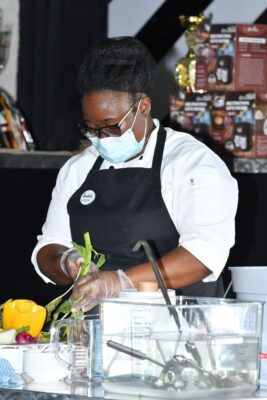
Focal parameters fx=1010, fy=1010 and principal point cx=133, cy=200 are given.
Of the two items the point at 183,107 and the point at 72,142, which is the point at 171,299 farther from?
the point at 72,142

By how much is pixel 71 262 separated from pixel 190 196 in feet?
1.09

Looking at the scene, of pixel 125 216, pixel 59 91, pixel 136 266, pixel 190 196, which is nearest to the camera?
pixel 136 266

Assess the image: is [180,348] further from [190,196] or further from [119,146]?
[119,146]

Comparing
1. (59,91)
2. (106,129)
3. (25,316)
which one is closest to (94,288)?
(25,316)

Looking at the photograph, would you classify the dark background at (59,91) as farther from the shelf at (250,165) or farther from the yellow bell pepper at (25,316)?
the yellow bell pepper at (25,316)

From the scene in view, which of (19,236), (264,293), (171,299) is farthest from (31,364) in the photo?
(19,236)

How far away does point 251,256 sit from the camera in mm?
3846

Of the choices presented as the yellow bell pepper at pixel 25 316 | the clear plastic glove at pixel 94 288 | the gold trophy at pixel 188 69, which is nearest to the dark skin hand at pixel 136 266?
the clear plastic glove at pixel 94 288

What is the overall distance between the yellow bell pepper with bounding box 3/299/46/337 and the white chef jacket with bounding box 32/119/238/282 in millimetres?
435

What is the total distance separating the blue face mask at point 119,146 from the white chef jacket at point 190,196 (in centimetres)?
7

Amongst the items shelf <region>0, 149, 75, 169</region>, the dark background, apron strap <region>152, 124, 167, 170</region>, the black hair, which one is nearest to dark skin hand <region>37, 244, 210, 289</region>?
apron strap <region>152, 124, 167, 170</region>

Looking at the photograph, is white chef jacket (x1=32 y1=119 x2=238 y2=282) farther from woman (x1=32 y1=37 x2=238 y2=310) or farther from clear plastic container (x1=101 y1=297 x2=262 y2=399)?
clear plastic container (x1=101 y1=297 x2=262 y2=399)

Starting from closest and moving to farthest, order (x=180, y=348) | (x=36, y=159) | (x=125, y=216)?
(x=180, y=348)
(x=125, y=216)
(x=36, y=159)

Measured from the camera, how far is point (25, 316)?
215cm
